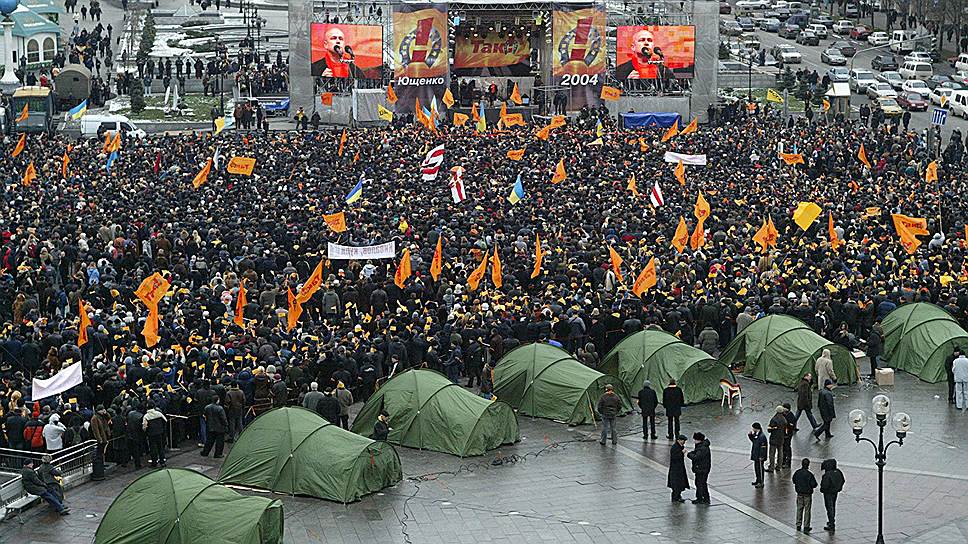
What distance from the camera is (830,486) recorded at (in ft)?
81.6

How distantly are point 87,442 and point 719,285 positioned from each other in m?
14.4

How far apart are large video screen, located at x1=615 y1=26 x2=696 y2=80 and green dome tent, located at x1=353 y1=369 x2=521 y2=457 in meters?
38.4

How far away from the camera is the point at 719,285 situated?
1415 inches

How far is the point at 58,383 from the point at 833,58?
63176mm

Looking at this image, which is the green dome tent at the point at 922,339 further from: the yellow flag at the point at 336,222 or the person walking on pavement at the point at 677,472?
the yellow flag at the point at 336,222

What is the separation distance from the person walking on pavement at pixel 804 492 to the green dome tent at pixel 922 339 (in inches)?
348

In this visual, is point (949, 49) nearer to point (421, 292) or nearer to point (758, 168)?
point (758, 168)

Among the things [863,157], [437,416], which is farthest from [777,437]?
[863,157]

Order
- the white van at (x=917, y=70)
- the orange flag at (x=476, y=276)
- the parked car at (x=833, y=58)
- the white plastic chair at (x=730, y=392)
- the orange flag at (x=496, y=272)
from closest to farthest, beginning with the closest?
1. the white plastic chair at (x=730, y=392)
2. the orange flag at (x=476, y=276)
3. the orange flag at (x=496, y=272)
4. the white van at (x=917, y=70)
5. the parked car at (x=833, y=58)

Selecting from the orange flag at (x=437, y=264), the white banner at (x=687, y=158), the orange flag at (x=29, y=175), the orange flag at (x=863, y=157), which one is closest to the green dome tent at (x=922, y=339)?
the orange flag at (x=437, y=264)

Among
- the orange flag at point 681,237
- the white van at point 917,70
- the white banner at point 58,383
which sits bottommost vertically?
the white banner at point 58,383

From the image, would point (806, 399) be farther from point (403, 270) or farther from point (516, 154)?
point (516, 154)

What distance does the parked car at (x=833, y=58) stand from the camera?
83.8 metres

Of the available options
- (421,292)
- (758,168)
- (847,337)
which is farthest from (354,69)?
(847,337)
